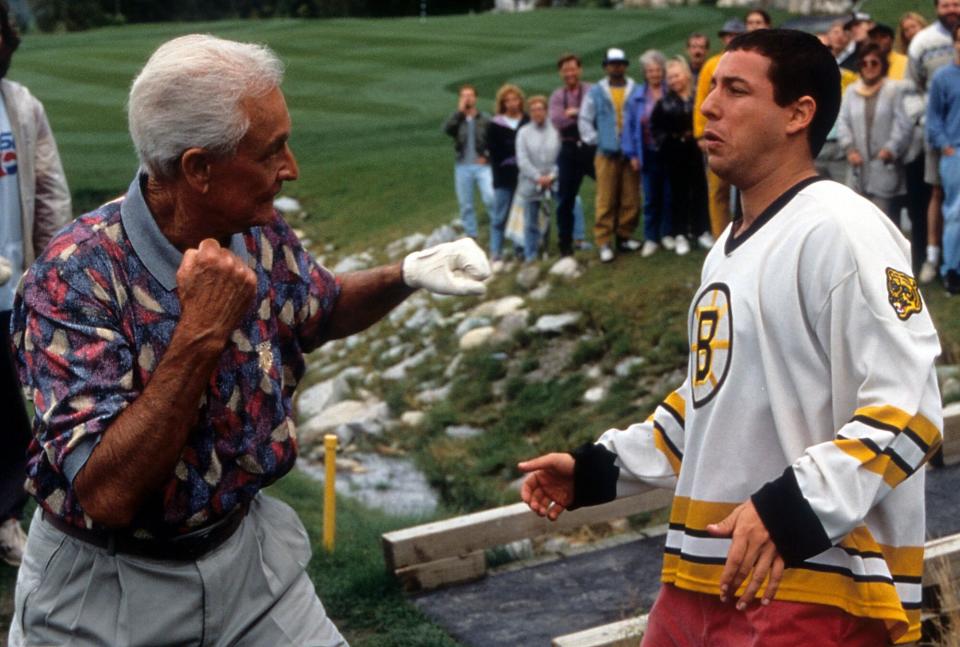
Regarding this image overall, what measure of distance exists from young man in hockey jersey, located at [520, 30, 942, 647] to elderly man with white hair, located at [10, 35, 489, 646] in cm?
92

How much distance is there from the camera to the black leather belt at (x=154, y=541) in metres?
3.09

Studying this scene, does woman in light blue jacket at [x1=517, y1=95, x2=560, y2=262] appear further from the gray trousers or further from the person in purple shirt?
the gray trousers

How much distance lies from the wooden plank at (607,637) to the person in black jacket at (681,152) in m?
7.69

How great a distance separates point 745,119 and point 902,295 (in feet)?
1.81

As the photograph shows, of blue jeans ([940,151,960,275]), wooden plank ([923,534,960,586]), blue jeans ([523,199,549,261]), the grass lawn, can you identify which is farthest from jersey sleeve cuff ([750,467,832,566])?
blue jeans ([523,199,549,261])

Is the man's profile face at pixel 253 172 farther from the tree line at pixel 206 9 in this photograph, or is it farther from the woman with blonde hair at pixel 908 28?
the tree line at pixel 206 9

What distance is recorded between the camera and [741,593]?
3059 millimetres

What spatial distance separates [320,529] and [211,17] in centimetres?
6498

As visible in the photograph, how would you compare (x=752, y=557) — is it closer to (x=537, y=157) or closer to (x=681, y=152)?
(x=681, y=152)

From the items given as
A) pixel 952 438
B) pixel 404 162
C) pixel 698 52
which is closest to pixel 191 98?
pixel 952 438

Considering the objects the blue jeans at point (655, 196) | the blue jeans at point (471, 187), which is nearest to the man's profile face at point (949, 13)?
the blue jeans at point (655, 196)

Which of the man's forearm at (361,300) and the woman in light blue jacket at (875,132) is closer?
the man's forearm at (361,300)

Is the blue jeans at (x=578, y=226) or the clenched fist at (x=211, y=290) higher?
the clenched fist at (x=211, y=290)

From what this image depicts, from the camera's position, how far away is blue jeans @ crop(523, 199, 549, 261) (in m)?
13.9
